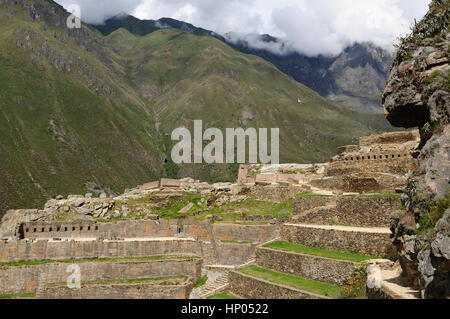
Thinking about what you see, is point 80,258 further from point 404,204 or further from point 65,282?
point 404,204

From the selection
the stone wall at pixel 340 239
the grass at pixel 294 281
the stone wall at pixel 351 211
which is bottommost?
the grass at pixel 294 281

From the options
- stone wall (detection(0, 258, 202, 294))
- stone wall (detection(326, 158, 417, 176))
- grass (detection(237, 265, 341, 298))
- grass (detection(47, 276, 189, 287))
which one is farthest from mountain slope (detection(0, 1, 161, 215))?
grass (detection(237, 265, 341, 298))

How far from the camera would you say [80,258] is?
96.8 ft

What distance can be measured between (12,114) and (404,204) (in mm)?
112449

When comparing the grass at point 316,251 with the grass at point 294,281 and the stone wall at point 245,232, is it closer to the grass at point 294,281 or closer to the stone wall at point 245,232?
the grass at point 294,281

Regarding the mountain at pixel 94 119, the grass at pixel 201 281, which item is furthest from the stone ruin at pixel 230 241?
the mountain at pixel 94 119

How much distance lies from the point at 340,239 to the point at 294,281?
3.23 metres

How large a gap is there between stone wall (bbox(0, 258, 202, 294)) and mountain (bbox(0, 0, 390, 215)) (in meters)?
59.9

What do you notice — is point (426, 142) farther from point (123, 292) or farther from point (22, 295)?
point (22, 295)

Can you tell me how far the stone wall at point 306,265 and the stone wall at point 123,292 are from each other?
4.92m

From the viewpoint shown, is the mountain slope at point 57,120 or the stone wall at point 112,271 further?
the mountain slope at point 57,120

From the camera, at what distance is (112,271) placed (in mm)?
28203

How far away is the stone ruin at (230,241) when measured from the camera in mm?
23469
